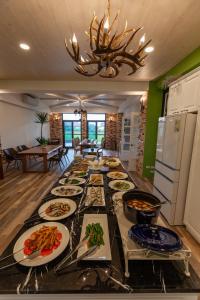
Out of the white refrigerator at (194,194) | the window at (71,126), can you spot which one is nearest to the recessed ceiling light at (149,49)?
the white refrigerator at (194,194)

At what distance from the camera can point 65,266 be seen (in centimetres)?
69

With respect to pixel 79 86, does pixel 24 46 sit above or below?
above

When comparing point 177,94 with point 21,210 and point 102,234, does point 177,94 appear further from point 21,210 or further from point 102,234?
point 21,210

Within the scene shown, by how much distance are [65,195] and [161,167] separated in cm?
184

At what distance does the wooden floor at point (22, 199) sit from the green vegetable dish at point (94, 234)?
149cm

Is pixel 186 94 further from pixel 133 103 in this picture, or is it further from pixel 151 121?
pixel 133 103

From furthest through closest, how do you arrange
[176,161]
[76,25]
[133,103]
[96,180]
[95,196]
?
[133,103] < [176,161] < [76,25] < [96,180] < [95,196]

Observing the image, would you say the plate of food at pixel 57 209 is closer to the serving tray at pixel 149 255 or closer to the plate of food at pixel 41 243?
the plate of food at pixel 41 243

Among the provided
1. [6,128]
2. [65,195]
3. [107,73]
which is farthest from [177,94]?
[6,128]

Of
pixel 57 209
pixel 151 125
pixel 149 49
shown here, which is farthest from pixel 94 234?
pixel 151 125

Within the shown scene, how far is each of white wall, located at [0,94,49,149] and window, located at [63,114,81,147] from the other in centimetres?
223

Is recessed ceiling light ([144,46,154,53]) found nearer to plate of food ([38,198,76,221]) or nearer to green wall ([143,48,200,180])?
green wall ([143,48,200,180])

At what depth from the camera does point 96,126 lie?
1021 cm

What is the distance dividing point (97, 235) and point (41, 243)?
0.98 feet
